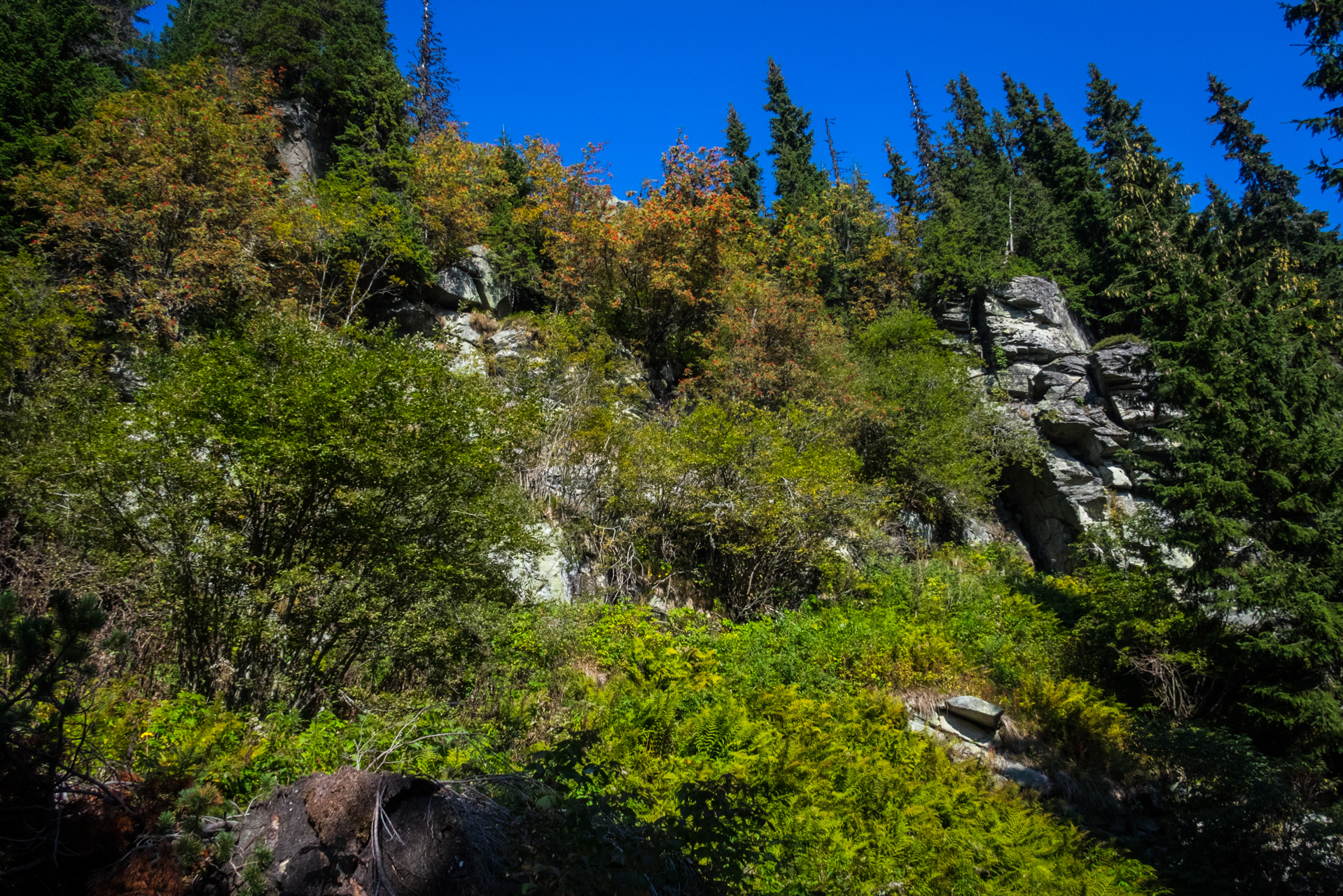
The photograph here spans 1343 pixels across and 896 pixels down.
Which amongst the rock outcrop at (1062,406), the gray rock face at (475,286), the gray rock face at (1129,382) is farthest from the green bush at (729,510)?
the gray rock face at (1129,382)

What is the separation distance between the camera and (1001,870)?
5062 millimetres

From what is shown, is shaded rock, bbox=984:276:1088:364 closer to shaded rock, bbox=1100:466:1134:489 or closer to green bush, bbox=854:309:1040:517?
green bush, bbox=854:309:1040:517

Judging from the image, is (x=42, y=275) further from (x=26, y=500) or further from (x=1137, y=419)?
(x=1137, y=419)

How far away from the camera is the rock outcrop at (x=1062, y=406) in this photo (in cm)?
1836

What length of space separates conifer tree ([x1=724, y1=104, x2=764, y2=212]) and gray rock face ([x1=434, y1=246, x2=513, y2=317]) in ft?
41.6

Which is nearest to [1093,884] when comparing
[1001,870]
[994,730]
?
[1001,870]

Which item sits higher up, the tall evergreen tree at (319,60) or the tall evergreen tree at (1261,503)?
the tall evergreen tree at (319,60)

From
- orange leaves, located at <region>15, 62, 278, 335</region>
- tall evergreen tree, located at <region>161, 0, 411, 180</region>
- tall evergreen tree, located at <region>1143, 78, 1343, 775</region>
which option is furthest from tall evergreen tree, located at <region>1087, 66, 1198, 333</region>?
tall evergreen tree, located at <region>161, 0, 411, 180</region>

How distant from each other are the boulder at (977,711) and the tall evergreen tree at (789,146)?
80.1 feet

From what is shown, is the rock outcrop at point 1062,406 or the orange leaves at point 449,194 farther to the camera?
the orange leaves at point 449,194

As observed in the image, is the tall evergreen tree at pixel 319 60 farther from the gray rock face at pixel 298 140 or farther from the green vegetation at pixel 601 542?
the green vegetation at pixel 601 542

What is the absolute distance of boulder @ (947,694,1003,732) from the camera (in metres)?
8.58

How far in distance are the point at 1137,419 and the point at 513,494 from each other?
19.5 metres

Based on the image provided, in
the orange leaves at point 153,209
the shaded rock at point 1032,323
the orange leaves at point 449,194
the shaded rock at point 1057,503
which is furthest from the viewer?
the shaded rock at point 1032,323
